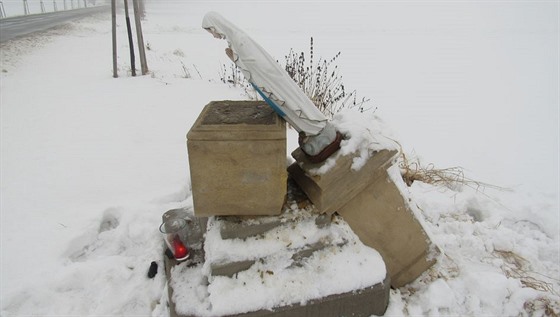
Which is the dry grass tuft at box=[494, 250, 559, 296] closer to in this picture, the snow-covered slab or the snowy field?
the snowy field

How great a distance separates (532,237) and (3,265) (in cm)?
380

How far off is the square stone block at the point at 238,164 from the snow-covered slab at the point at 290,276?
0.54 ft

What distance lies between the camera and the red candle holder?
212cm

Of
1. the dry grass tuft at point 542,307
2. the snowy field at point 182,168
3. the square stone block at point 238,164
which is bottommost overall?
the dry grass tuft at point 542,307

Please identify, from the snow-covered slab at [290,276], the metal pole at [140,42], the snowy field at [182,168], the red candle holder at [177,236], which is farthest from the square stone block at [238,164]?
the metal pole at [140,42]

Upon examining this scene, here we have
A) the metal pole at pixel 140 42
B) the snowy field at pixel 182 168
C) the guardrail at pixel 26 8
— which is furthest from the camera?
the guardrail at pixel 26 8

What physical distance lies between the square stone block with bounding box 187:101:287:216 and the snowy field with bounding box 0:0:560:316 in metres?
0.77

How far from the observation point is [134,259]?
2.38 m

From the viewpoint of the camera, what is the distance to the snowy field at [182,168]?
7.09ft

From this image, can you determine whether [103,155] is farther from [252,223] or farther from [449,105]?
[449,105]

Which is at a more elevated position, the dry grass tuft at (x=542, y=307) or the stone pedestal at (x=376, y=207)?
the stone pedestal at (x=376, y=207)

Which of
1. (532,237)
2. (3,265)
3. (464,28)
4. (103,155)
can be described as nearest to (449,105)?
(532,237)

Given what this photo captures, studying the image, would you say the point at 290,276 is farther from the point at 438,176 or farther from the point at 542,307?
the point at 438,176

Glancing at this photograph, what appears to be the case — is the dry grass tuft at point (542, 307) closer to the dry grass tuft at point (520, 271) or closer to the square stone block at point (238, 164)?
the dry grass tuft at point (520, 271)
